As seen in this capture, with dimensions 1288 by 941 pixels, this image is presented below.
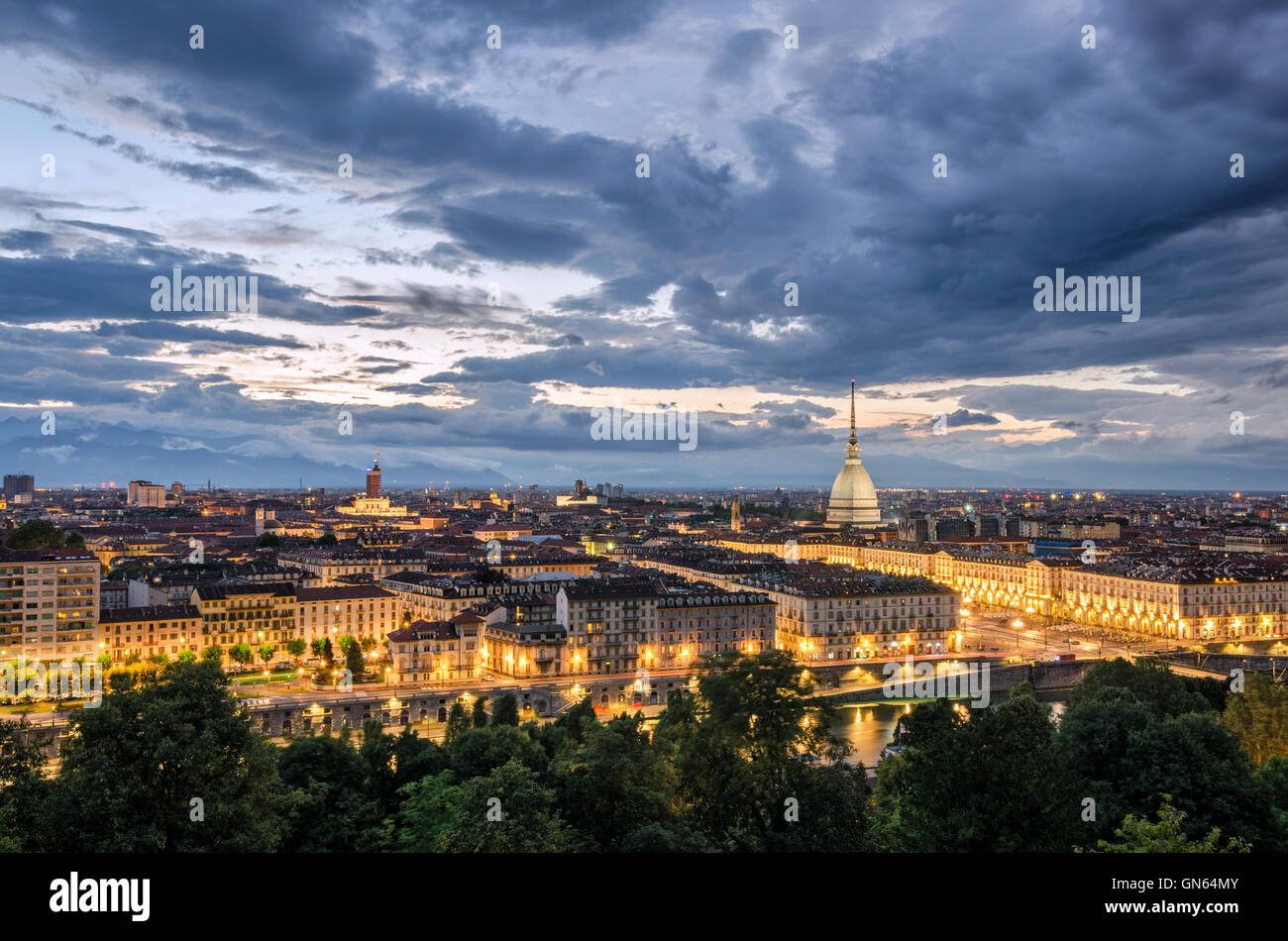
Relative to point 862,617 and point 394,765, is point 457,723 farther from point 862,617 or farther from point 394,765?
point 862,617

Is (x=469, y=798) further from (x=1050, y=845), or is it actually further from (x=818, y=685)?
(x=818, y=685)

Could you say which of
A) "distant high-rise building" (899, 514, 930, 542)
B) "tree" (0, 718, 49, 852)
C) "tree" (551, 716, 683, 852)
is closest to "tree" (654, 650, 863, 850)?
"tree" (551, 716, 683, 852)

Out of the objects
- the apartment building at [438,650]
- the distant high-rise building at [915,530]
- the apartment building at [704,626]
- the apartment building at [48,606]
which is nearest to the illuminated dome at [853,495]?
the distant high-rise building at [915,530]

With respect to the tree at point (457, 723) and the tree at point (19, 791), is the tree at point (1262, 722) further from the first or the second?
the tree at point (19, 791)

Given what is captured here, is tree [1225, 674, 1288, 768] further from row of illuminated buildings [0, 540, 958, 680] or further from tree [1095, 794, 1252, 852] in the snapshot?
row of illuminated buildings [0, 540, 958, 680]

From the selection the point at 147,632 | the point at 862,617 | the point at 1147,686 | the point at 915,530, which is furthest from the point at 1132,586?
the point at 147,632

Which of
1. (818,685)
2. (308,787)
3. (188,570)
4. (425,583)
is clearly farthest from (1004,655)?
(188,570)
